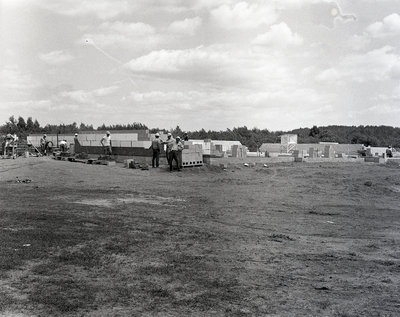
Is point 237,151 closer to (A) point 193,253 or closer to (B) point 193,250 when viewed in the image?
(B) point 193,250

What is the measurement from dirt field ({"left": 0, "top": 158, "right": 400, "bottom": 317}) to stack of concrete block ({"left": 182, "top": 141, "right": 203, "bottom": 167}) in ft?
23.2

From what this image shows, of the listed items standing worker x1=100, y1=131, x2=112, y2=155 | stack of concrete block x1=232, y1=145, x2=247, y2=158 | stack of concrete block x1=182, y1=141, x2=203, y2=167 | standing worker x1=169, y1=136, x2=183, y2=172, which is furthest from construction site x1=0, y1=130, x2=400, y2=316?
stack of concrete block x1=232, y1=145, x2=247, y2=158

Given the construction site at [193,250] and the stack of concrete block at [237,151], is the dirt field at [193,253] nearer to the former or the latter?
the construction site at [193,250]

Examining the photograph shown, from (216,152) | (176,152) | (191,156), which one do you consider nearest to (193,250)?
(176,152)

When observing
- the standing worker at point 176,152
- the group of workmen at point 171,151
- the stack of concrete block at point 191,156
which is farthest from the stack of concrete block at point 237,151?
the standing worker at point 176,152

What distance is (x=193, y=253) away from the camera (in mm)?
7641

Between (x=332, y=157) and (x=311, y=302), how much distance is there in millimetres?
33917

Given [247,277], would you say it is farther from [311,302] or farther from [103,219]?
[103,219]

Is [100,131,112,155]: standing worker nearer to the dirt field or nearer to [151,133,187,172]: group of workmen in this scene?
[151,133,187,172]: group of workmen

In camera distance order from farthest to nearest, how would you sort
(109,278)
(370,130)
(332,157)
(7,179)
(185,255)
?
(370,130) < (332,157) < (7,179) < (185,255) < (109,278)

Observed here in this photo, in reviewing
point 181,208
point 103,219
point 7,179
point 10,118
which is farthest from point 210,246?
point 10,118

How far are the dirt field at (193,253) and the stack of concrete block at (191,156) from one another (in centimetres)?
708

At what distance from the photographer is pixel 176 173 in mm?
21641

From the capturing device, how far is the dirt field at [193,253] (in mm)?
5398
